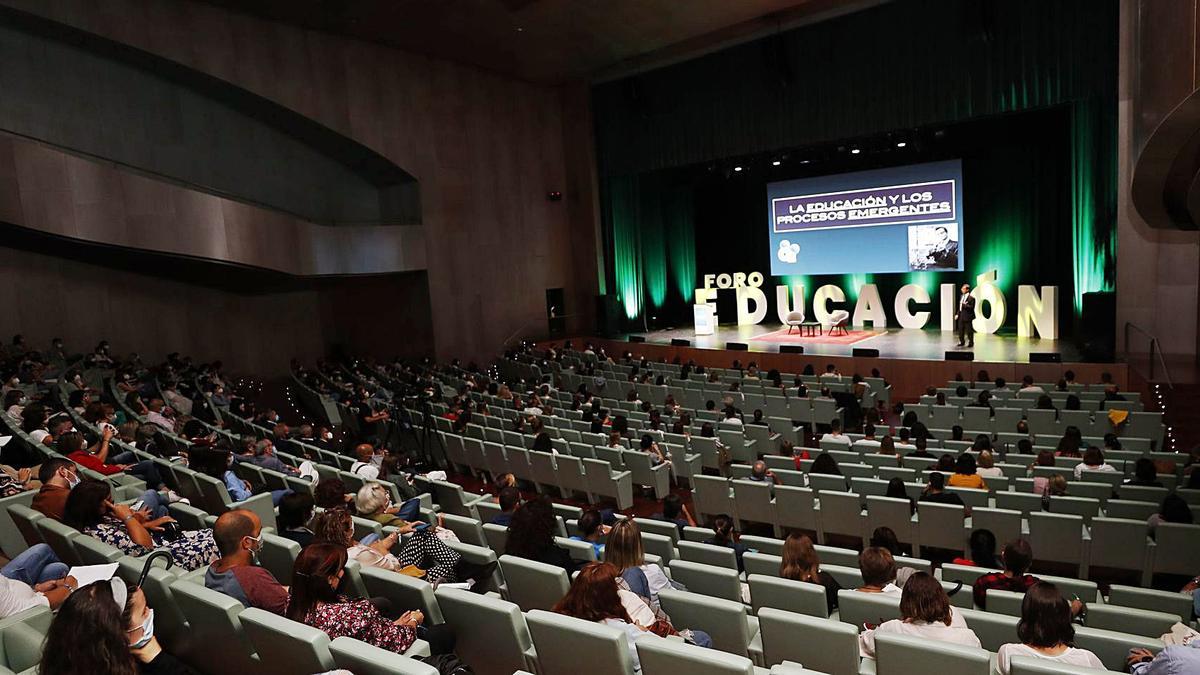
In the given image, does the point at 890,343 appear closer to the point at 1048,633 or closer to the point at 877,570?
the point at 877,570

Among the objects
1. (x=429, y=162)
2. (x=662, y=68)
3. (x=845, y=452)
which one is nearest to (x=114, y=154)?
(x=429, y=162)

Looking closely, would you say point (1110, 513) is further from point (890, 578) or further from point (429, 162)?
point (429, 162)

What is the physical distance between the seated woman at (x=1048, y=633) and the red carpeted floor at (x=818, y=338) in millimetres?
14096

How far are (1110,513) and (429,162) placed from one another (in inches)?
639

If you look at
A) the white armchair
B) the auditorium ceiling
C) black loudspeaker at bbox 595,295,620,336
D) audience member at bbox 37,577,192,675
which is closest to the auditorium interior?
audience member at bbox 37,577,192,675

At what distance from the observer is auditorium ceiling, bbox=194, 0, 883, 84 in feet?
50.7

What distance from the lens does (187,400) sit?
1180 cm

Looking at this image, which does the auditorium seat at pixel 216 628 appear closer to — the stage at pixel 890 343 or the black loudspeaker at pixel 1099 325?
the stage at pixel 890 343

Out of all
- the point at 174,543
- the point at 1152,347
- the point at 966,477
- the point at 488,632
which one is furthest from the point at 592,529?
the point at 1152,347

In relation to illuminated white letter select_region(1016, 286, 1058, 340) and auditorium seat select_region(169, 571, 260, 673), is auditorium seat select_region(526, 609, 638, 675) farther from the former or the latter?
illuminated white letter select_region(1016, 286, 1058, 340)

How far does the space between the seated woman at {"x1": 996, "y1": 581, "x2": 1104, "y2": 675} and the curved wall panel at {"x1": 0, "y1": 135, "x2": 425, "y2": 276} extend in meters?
14.4

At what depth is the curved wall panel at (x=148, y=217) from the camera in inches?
478

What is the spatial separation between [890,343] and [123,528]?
14848 mm

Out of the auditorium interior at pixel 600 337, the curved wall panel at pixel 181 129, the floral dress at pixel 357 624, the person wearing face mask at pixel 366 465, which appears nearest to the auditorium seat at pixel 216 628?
the auditorium interior at pixel 600 337
